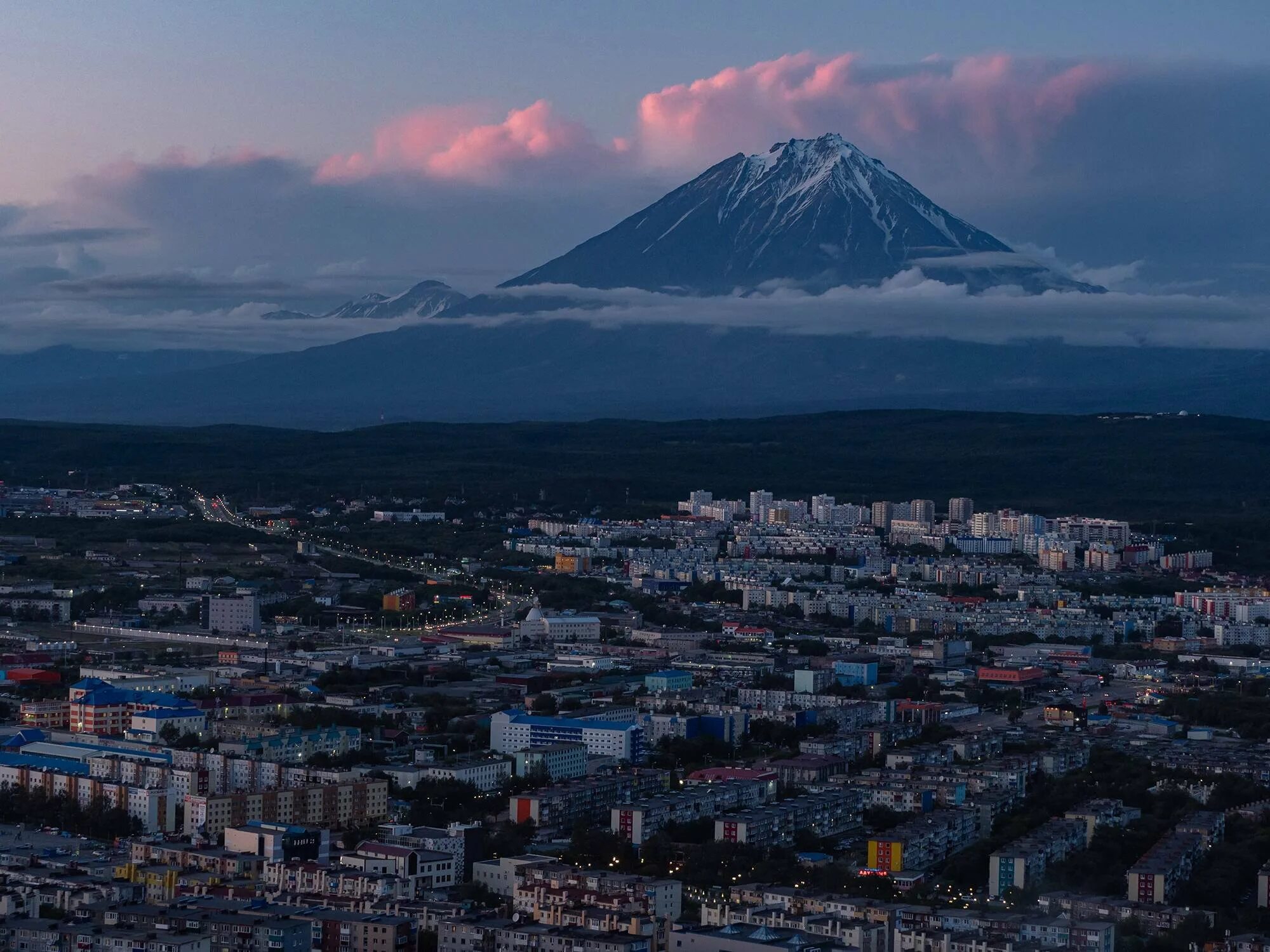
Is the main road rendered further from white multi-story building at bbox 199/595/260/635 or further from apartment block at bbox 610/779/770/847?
apartment block at bbox 610/779/770/847

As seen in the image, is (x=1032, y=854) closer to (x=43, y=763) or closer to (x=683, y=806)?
(x=683, y=806)

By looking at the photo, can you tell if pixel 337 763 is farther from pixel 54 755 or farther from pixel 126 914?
pixel 126 914

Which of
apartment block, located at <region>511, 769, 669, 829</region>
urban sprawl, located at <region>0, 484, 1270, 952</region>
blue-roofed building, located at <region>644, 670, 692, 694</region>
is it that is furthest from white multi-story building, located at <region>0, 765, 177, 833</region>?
blue-roofed building, located at <region>644, 670, 692, 694</region>

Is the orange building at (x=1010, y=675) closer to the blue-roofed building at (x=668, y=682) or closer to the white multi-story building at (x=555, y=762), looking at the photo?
the blue-roofed building at (x=668, y=682)

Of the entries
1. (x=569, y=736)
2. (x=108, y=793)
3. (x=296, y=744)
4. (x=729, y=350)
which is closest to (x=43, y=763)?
(x=108, y=793)

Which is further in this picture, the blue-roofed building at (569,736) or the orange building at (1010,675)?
the orange building at (1010,675)

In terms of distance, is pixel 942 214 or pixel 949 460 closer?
pixel 949 460

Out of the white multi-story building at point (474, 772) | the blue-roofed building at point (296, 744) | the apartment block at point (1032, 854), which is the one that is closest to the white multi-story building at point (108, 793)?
the blue-roofed building at point (296, 744)

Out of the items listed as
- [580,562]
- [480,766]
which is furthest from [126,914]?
[580,562]

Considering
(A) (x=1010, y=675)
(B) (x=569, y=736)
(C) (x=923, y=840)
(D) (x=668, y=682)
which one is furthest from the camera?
(A) (x=1010, y=675)
